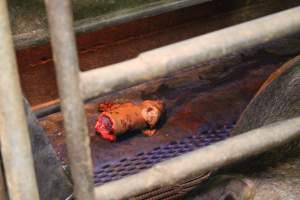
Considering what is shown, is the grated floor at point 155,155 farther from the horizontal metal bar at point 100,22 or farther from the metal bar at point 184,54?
the metal bar at point 184,54

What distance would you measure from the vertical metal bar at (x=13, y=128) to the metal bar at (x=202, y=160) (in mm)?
138

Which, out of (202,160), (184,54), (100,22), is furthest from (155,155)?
(184,54)

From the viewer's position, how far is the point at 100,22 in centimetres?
251

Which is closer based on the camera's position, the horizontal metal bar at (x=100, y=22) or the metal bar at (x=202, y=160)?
the metal bar at (x=202, y=160)

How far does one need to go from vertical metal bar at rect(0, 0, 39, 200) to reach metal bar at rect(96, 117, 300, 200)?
0.45ft

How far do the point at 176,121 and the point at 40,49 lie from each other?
0.76m

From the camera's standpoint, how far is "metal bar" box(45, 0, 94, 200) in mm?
928

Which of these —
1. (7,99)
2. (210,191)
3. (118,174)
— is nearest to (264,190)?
(210,191)

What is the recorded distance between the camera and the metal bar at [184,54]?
3.27 ft

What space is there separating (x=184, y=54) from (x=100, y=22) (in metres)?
1.53

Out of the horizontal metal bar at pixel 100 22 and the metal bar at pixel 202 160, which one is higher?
the horizontal metal bar at pixel 100 22

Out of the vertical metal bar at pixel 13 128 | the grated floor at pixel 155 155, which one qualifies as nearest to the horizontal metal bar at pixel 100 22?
the grated floor at pixel 155 155

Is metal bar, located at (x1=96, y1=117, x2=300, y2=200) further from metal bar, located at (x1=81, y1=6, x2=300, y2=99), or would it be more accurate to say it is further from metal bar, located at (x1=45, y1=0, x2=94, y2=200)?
metal bar, located at (x1=81, y1=6, x2=300, y2=99)

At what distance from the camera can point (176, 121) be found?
9.38 feet
